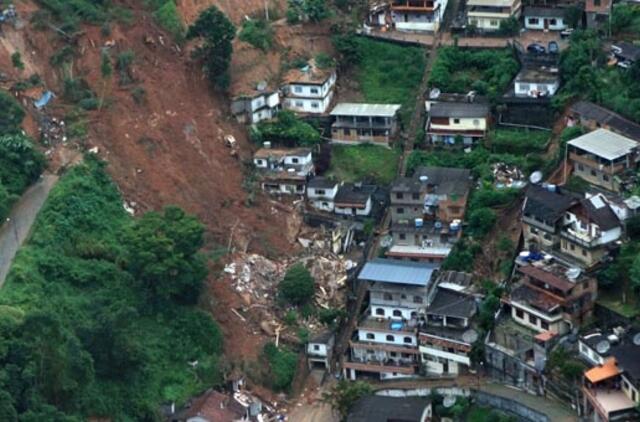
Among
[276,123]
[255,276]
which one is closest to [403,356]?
[255,276]

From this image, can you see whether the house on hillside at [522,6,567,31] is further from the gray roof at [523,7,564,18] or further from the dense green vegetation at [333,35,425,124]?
the dense green vegetation at [333,35,425,124]

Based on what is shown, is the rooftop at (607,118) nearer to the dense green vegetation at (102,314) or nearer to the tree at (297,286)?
the tree at (297,286)

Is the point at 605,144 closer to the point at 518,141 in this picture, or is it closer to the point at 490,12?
the point at 518,141

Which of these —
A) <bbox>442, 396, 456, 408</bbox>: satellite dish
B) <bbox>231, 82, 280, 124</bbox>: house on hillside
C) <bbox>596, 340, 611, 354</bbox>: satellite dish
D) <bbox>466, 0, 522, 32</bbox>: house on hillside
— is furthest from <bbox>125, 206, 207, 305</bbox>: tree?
<bbox>466, 0, 522, 32</bbox>: house on hillside

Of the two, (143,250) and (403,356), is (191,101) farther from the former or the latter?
(403,356)

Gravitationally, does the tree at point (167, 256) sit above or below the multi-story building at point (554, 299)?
above

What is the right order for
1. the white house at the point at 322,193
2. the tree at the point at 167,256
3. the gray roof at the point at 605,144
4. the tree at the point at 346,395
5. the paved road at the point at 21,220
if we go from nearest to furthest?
the tree at the point at 346,395
the tree at the point at 167,256
the paved road at the point at 21,220
the gray roof at the point at 605,144
the white house at the point at 322,193

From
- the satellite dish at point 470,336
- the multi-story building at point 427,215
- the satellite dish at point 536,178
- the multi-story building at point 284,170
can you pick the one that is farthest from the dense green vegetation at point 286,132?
the satellite dish at point 470,336

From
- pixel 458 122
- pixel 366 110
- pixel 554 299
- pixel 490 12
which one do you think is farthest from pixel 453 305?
pixel 490 12
